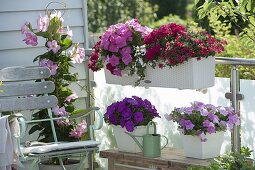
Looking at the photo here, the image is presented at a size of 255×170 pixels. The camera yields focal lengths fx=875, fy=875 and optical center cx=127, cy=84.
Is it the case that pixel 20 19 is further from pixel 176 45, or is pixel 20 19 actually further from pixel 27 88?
Result: pixel 176 45

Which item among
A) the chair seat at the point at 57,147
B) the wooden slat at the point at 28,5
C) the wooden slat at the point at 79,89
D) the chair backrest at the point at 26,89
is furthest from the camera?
the wooden slat at the point at 79,89

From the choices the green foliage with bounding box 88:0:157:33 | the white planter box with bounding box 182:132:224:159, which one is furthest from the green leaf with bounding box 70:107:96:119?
the green foliage with bounding box 88:0:157:33

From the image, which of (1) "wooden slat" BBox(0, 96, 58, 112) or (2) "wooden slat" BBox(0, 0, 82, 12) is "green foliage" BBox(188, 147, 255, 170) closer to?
(1) "wooden slat" BBox(0, 96, 58, 112)

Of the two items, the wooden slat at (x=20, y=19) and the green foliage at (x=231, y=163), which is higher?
the wooden slat at (x=20, y=19)

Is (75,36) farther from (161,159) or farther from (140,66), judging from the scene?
(161,159)

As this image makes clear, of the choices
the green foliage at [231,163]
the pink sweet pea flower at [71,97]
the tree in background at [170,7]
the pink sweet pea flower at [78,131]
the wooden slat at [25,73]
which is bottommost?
the green foliage at [231,163]

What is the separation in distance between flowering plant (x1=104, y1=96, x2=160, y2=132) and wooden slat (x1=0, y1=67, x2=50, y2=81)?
1.74 feet

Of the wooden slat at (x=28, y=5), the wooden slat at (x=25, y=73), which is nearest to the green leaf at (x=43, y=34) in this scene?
the wooden slat at (x=25, y=73)

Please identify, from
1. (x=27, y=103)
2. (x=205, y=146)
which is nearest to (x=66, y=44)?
(x=27, y=103)

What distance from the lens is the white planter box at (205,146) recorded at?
18.5ft

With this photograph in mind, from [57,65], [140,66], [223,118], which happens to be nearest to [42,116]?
[57,65]

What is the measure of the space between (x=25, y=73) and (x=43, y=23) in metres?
0.41

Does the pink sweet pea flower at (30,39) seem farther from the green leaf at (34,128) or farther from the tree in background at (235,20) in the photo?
the tree in background at (235,20)

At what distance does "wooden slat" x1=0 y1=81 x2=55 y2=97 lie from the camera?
607 cm
